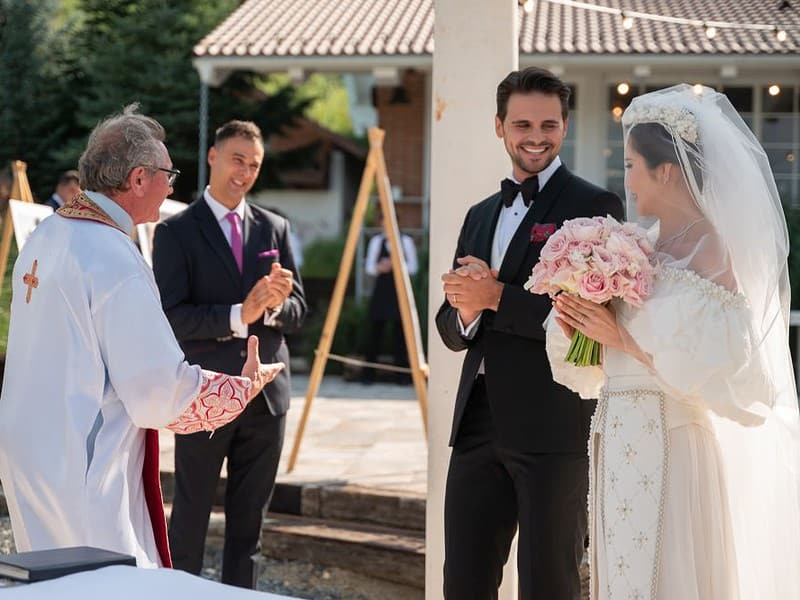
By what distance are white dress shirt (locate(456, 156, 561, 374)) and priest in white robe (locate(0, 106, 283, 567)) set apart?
2.81 ft

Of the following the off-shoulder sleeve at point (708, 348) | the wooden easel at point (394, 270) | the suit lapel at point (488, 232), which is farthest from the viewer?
the wooden easel at point (394, 270)

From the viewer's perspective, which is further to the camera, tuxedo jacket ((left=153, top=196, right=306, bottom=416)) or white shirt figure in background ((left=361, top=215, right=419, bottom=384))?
white shirt figure in background ((left=361, top=215, right=419, bottom=384))

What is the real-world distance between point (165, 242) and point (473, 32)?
1.53 meters

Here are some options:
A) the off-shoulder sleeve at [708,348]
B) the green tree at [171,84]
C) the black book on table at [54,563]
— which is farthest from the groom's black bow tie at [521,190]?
the green tree at [171,84]

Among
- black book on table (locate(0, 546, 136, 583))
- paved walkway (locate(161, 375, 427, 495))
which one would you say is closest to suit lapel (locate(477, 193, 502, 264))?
black book on table (locate(0, 546, 136, 583))

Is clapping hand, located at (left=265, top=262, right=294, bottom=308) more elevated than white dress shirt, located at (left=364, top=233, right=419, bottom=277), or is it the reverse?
white dress shirt, located at (left=364, top=233, right=419, bottom=277)

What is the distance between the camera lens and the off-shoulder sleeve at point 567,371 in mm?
3666

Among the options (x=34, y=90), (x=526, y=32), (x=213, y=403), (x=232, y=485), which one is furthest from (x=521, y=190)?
(x=34, y=90)

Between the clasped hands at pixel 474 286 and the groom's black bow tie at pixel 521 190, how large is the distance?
29 centimetres

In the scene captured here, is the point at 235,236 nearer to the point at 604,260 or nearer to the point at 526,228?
the point at 526,228

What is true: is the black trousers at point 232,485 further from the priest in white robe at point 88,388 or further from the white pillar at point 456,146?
the priest in white robe at point 88,388

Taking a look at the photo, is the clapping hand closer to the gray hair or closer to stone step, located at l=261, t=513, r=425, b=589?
the gray hair

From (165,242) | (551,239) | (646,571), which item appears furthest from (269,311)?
(646,571)

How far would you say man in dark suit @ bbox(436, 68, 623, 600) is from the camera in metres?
3.83
